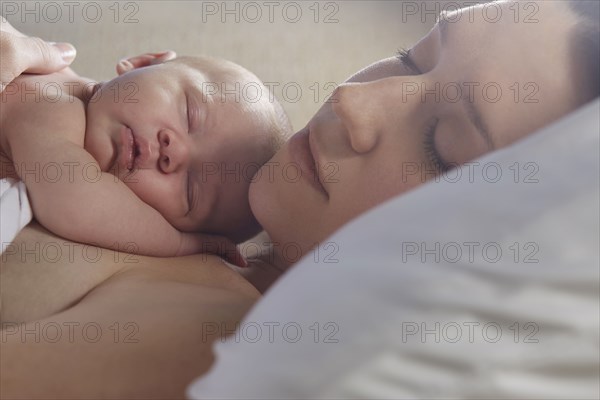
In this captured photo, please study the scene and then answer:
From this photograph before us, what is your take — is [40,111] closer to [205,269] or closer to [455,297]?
[205,269]

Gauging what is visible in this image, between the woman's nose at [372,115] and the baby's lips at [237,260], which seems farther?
the baby's lips at [237,260]

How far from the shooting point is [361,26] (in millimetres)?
1600

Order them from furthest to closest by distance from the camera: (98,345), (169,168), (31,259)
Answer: (169,168)
(31,259)
(98,345)

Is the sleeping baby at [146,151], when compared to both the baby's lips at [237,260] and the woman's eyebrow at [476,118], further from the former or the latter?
the woman's eyebrow at [476,118]

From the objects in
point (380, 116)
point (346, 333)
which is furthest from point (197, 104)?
point (346, 333)

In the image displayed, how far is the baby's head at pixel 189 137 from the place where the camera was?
0.98 m

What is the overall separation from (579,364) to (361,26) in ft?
3.93

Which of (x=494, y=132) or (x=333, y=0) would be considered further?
(x=333, y=0)

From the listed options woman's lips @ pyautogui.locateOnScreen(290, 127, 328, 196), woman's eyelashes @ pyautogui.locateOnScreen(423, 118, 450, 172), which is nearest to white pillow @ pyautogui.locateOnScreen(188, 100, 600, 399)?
woman's eyelashes @ pyautogui.locateOnScreen(423, 118, 450, 172)

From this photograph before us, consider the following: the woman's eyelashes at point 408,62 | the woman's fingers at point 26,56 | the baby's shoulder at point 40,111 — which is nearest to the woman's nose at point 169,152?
the baby's shoulder at point 40,111

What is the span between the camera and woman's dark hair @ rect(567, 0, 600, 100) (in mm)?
700

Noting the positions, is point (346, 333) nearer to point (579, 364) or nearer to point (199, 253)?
point (579, 364)

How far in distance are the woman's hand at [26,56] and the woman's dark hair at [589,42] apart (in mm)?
737

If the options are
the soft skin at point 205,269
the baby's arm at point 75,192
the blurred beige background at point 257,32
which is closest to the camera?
the soft skin at point 205,269
